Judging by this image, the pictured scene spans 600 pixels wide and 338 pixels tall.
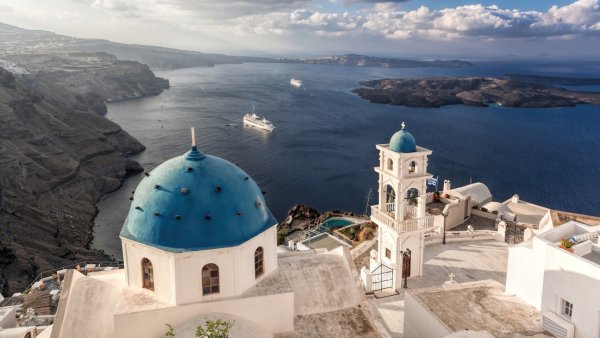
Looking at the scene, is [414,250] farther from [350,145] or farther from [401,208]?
[350,145]

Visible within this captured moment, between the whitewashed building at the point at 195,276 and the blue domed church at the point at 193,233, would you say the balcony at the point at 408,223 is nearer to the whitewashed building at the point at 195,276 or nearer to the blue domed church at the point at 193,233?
the whitewashed building at the point at 195,276

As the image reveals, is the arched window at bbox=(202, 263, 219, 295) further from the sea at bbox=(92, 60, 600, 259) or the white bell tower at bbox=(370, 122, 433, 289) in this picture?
the sea at bbox=(92, 60, 600, 259)

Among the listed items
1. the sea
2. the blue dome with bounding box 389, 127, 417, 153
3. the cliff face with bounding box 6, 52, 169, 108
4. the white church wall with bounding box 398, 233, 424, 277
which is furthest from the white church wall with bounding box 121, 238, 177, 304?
the cliff face with bounding box 6, 52, 169, 108

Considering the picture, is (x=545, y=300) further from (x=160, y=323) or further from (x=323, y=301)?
(x=160, y=323)

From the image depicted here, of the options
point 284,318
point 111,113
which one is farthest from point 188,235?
point 111,113

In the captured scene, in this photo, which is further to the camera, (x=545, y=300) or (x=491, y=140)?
(x=491, y=140)

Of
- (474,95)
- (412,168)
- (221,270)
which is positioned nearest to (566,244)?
(412,168)

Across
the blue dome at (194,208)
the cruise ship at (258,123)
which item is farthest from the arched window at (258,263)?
the cruise ship at (258,123)
